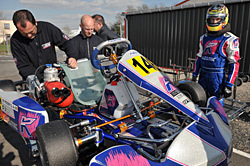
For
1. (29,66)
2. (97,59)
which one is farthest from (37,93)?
(97,59)

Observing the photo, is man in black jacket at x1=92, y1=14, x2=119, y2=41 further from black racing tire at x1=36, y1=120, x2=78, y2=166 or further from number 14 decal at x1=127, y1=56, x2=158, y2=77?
black racing tire at x1=36, y1=120, x2=78, y2=166

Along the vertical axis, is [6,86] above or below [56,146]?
above

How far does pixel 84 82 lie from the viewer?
10.6 ft

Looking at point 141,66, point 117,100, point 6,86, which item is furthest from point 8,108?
point 141,66

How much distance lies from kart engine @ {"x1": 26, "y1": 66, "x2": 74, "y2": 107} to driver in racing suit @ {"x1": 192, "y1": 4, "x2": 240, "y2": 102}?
2264 millimetres

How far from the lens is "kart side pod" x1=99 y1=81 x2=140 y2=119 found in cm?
244

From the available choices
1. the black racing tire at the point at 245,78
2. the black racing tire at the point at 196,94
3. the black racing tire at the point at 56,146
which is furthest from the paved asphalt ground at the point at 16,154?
the black racing tire at the point at 245,78

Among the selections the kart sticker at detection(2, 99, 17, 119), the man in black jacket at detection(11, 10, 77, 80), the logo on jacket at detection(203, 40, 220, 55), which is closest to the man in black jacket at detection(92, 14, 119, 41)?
the man in black jacket at detection(11, 10, 77, 80)

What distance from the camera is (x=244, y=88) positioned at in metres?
5.54

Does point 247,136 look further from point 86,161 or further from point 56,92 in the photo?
point 56,92

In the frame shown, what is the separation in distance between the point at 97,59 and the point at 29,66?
4.55 feet

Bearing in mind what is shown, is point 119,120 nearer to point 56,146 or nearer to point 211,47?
point 56,146

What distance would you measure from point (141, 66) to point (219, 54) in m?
1.60

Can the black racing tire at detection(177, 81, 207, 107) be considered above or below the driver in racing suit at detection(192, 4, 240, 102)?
below
